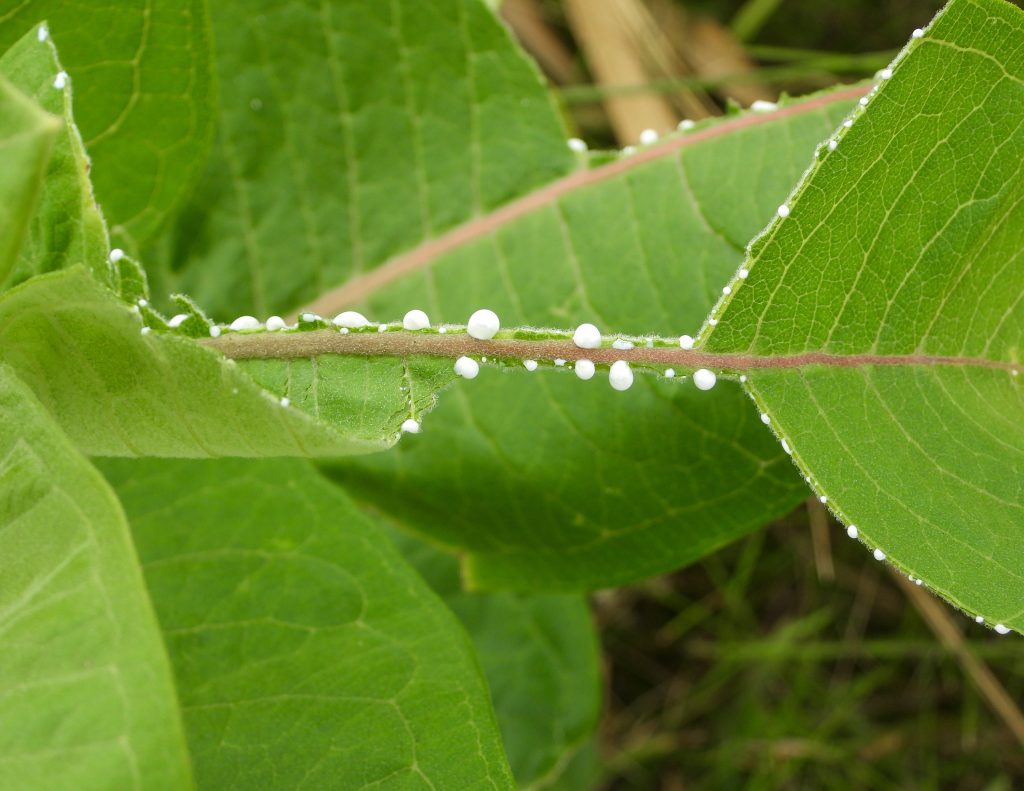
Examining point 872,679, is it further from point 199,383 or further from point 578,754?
point 199,383

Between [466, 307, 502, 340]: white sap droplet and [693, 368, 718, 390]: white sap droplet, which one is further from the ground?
[466, 307, 502, 340]: white sap droplet

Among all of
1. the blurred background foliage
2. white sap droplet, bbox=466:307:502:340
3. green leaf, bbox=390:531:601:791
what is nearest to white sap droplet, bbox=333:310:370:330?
white sap droplet, bbox=466:307:502:340

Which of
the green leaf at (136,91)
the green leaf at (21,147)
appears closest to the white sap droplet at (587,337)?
the green leaf at (21,147)

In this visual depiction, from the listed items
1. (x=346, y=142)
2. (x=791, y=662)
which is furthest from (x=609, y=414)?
(x=791, y=662)

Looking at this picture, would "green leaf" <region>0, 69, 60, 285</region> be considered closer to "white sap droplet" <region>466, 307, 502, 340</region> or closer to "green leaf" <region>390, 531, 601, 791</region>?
"white sap droplet" <region>466, 307, 502, 340</region>

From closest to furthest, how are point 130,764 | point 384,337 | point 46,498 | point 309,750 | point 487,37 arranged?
point 130,764, point 46,498, point 384,337, point 309,750, point 487,37

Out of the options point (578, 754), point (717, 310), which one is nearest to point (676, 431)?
point (717, 310)
